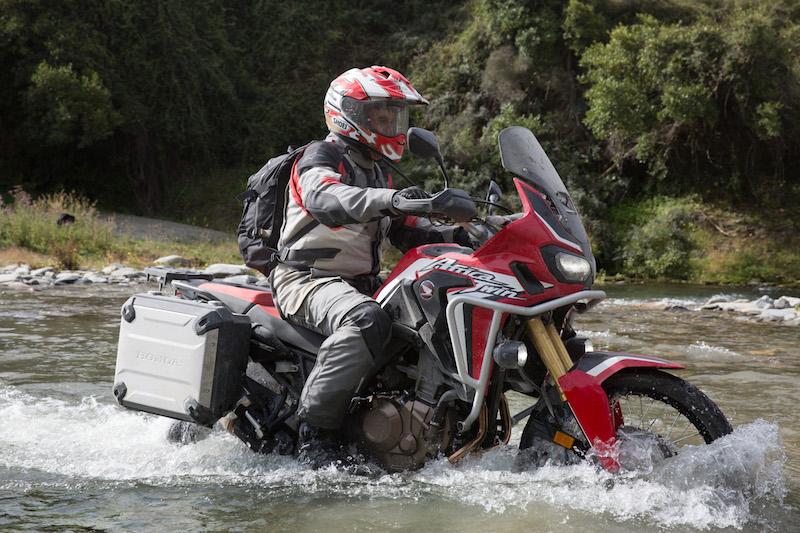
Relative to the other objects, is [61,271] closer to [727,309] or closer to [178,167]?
[727,309]

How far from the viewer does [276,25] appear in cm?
3070

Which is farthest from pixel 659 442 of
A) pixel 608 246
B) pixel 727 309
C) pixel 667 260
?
pixel 608 246

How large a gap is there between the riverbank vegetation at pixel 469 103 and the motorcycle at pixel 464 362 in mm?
12030

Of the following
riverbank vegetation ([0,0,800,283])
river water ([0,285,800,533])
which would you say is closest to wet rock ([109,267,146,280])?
riverbank vegetation ([0,0,800,283])

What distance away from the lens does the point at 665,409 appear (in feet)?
10.4

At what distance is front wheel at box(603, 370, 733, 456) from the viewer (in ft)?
10.3

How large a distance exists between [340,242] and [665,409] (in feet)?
5.34

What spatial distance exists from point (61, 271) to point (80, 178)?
12969mm

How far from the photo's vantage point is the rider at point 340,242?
3.38 m

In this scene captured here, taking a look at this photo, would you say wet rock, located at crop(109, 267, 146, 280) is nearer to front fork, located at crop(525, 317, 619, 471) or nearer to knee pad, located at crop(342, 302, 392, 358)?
knee pad, located at crop(342, 302, 392, 358)

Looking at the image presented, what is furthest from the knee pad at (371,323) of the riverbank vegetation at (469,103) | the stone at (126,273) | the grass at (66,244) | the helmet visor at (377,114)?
the riverbank vegetation at (469,103)

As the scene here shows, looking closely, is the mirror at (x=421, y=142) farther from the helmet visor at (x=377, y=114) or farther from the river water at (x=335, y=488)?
the river water at (x=335, y=488)

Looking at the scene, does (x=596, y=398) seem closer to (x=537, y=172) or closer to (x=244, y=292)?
(x=537, y=172)

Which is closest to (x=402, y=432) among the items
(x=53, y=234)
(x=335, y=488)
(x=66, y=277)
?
(x=335, y=488)
